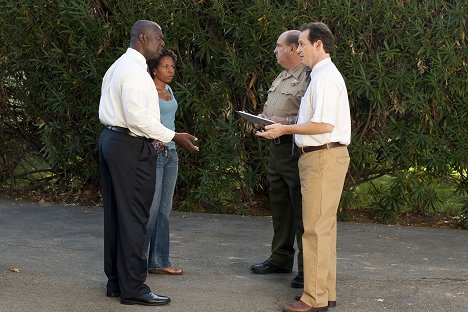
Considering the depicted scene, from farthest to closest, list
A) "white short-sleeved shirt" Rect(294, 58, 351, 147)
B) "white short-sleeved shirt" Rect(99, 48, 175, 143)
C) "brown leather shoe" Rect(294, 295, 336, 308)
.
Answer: "brown leather shoe" Rect(294, 295, 336, 308), "white short-sleeved shirt" Rect(99, 48, 175, 143), "white short-sleeved shirt" Rect(294, 58, 351, 147)

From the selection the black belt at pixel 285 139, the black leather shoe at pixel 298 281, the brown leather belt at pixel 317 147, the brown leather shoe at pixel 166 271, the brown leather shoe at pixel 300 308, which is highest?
the black belt at pixel 285 139

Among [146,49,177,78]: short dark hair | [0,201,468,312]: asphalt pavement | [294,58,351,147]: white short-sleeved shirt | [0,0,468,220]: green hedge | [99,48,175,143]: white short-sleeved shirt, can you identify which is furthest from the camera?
[0,0,468,220]: green hedge

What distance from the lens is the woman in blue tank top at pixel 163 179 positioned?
7410 millimetres

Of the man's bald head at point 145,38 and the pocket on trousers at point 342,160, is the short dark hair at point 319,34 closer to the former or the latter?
the pocket on trousers at point 342,160

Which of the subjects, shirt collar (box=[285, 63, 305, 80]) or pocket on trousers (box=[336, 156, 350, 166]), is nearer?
pocket on trousers (box=[336, 156, 350, 166])

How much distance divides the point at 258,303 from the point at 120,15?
4098mm

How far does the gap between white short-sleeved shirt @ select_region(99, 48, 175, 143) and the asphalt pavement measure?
121 cm

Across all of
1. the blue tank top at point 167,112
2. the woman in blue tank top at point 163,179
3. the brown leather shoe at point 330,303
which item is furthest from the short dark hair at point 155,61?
the brown leather shoe at point 330,303

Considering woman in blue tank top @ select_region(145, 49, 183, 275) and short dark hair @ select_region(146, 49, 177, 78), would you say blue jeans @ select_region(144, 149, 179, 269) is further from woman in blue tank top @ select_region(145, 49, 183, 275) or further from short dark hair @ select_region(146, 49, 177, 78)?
short dark hair @ select_region(146, 49, 177, 78)

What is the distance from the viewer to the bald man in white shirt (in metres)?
6.62

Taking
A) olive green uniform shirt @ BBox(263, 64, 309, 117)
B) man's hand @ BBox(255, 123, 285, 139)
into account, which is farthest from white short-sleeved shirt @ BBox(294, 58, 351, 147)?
olive green uniform shirt @ BBox(263, 64, 309, 117)

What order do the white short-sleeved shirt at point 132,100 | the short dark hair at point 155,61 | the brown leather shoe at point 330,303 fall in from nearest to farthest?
the white short-sleeved shirt at point 132,100, the brown leather shoe at point 330,303, the short dark hair at point 155,61

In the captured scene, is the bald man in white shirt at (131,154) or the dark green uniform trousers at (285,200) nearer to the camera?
the bald man in white shirt at (131,154)

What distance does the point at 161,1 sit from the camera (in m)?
9.84
